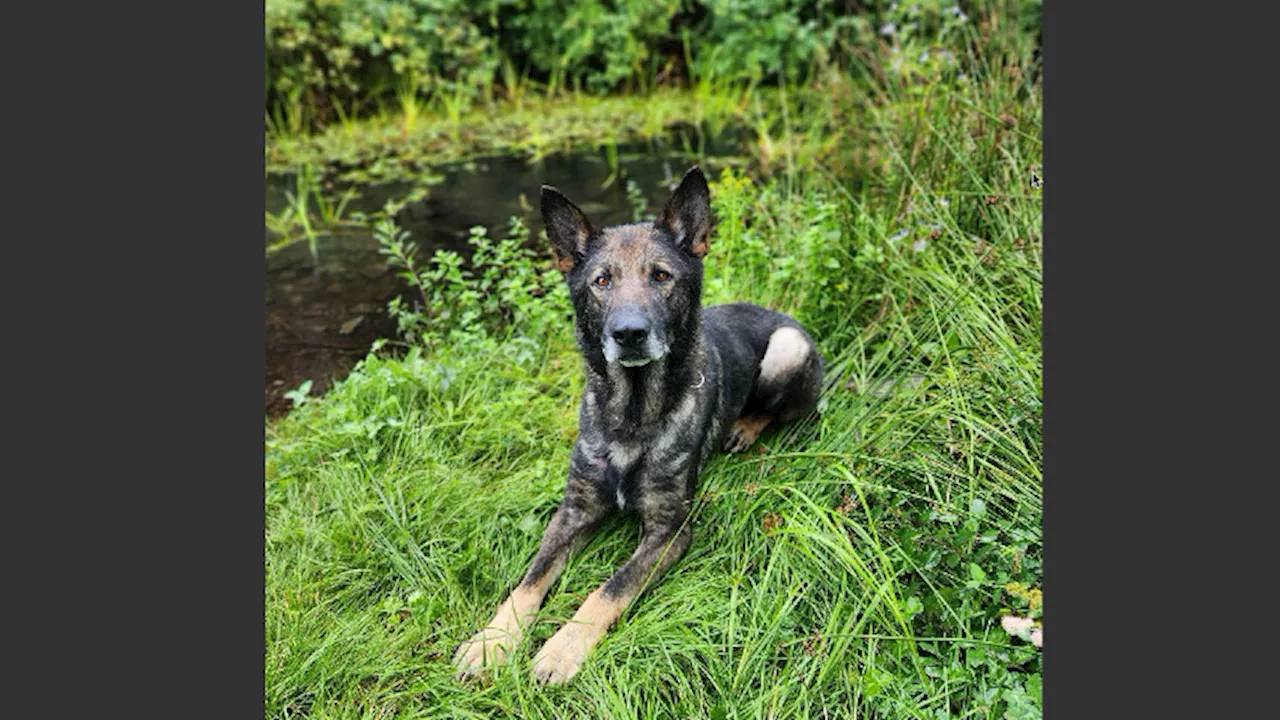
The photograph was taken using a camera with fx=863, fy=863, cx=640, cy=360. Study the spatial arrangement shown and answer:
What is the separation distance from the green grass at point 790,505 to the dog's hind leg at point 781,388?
0.37 ft

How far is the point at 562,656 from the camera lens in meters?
3.14

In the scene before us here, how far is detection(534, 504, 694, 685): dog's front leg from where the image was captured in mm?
3125

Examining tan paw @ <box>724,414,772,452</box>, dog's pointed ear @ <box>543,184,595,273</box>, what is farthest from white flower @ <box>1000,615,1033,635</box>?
dog's pointed ear @ <box>543,184,595,273</box>

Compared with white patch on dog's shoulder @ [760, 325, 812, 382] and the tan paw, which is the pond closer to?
the tan paw

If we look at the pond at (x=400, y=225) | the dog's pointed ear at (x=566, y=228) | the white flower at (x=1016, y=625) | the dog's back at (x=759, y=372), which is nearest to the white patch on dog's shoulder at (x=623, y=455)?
the dog's back at (x=759, y=372)

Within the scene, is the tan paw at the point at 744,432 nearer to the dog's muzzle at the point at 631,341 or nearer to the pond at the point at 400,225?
the dog's muzzle at the point at 631,341

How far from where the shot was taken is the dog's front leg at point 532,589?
3207 millimetres

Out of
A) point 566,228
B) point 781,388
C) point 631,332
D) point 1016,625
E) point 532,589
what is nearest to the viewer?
point 1016,625

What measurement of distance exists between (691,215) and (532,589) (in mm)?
1642

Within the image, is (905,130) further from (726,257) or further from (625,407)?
(625,407)

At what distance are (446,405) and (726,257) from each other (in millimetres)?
2127

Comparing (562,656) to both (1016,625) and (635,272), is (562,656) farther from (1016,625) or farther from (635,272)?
(1016,625)

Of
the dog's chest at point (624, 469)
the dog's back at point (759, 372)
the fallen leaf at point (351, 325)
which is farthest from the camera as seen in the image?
the fallen leaf at point (351, 325)

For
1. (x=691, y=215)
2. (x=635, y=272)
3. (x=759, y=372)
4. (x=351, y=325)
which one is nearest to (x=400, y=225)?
(x=351, y=325)
